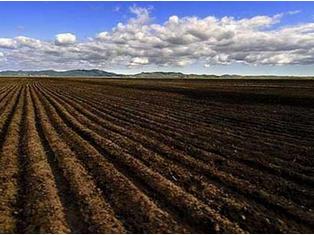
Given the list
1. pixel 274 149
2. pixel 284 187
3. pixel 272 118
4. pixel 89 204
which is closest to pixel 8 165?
pixel 89 204

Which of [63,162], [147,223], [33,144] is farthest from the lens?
[33,144]

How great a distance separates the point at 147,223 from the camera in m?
7.23

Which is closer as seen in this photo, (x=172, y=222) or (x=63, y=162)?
(x=172, y=222)

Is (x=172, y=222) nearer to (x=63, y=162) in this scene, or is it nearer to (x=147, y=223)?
(x=147, y=223)

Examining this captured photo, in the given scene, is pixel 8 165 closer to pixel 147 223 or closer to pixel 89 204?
pixel 89 204

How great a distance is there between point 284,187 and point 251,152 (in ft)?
12.1

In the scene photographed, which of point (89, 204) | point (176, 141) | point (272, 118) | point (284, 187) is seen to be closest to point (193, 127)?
point (176, 141)

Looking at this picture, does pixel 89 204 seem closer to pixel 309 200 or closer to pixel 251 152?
pixel 309 200

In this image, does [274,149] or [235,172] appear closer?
[235,172]

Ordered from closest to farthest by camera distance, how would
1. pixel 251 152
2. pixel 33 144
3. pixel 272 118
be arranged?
1. pixel 251 152
2. pixel 33 144
3. pixel 272 118

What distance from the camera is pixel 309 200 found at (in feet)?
28.6

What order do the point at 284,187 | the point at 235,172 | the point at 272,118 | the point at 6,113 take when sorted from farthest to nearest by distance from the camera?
1. the point at 6,113
2. the point at 272,118
3. the point at 235,172
4. the point at 284,187

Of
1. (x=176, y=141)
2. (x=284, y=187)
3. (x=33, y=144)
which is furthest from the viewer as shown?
(x=176, y=141)

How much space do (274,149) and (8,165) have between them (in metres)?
8.32
